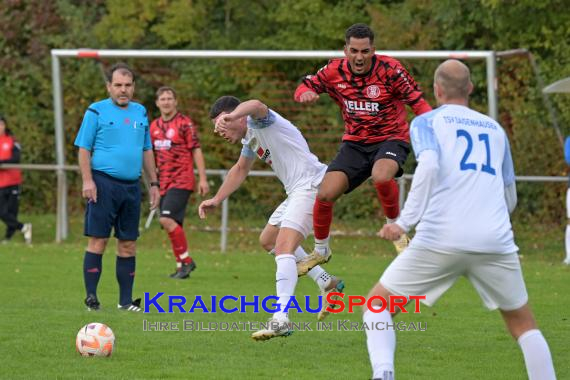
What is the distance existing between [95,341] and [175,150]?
6.89m

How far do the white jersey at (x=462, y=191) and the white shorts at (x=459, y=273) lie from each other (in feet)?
0.18

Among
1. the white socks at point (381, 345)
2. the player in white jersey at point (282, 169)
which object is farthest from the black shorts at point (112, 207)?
the white socks at point (381, 345)

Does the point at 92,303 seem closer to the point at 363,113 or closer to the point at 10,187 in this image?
the point at 363,113

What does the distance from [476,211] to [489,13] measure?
16.0 m

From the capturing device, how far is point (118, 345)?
8641mm

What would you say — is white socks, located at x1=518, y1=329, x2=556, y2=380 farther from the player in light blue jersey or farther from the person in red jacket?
the person in red jacket

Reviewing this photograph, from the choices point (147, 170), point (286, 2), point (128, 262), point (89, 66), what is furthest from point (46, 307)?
point (286, 2)

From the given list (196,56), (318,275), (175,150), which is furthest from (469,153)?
(196,56)

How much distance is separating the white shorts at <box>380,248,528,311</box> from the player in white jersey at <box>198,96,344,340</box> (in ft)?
7.56

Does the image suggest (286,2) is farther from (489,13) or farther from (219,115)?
(219,115)

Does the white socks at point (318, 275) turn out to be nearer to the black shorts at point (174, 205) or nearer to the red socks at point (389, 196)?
the red socks at point (389, 196)

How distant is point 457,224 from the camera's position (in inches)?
243

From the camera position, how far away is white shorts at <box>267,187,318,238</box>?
901 centimetres

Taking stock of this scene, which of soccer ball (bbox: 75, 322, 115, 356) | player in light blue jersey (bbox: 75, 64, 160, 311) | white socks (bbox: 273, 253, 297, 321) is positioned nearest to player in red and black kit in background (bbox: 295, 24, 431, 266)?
Result: white socks (bbox: 273, 253, 297, 321)
